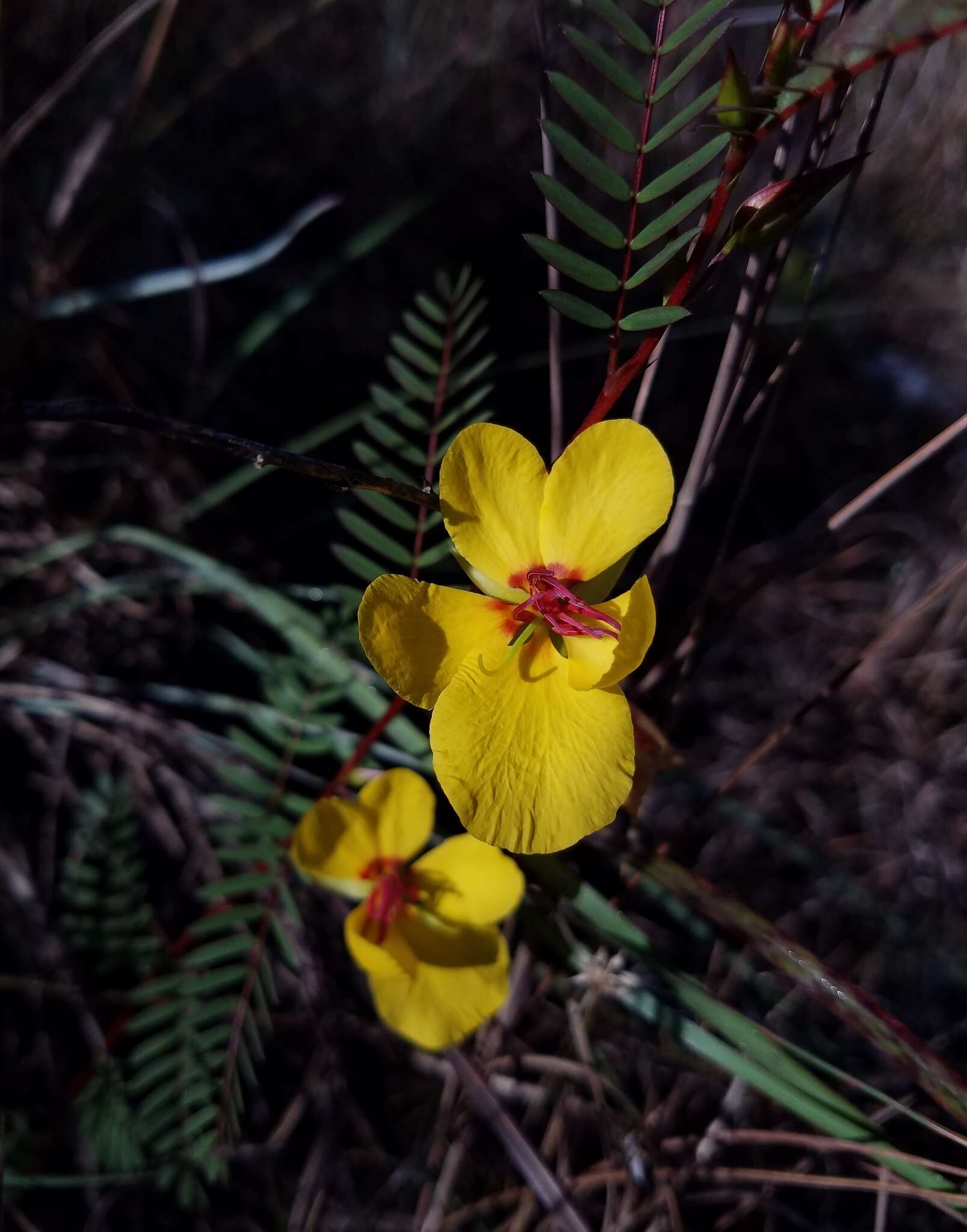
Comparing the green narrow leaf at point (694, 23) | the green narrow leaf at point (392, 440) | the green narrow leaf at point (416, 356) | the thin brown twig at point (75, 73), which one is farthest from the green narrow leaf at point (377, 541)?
the thin brown twig at point (75, 73)

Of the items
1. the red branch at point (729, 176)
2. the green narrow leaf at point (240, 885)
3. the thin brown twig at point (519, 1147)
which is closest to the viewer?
the red branch at point (729, 176)

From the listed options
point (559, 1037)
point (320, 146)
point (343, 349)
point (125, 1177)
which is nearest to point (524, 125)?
point (320, 146)

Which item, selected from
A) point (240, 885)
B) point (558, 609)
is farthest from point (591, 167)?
point (240, 885)

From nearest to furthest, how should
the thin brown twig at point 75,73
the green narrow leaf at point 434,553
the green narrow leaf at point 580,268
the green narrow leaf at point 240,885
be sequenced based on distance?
the green narrow leaf at point 580,268 < the green narrow leaf at point 434,553 < the green narrow leaf at point 240,885 < the thin brown twig at point 75,73

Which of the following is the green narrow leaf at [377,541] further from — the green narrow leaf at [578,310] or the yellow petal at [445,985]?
the yellow petal at [445,985]

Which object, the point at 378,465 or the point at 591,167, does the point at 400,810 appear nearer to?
the point at 378,465

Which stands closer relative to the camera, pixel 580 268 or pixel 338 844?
pixel 580 268

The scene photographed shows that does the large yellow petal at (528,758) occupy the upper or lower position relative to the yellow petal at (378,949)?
upper
